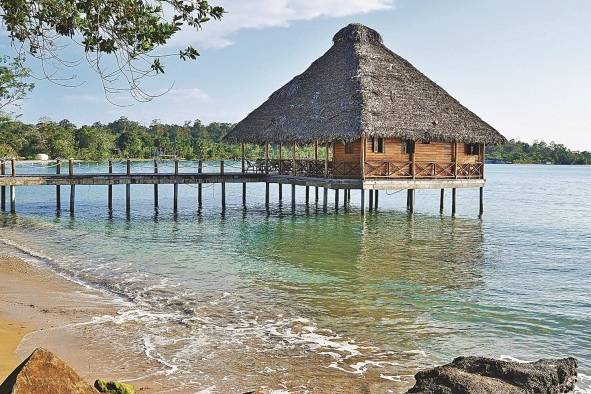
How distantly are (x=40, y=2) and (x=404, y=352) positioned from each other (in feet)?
19.6

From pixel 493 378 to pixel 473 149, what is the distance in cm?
2071

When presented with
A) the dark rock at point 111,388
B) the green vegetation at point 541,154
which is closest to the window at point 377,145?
the dark rock at point 111,388

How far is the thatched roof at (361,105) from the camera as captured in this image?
21.5m

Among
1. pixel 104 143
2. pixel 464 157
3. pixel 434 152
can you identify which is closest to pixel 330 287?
pixel 434 152

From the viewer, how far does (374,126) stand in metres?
20.7

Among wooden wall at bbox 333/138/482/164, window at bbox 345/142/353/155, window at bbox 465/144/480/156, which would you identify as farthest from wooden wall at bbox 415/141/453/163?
window at bbox 345/142/353/155

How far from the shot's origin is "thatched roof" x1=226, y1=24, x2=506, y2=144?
21484 millimetres

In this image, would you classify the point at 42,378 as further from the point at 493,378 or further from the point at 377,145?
the point at 377,145

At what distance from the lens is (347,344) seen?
7.86 m

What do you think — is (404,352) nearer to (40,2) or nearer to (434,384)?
(434,384)

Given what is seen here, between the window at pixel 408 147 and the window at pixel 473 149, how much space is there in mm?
3201

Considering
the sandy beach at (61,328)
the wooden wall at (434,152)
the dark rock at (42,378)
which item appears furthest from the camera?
the wooden wall at (434,152)

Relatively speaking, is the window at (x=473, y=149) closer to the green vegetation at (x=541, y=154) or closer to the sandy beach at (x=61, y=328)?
the sandy beach at (x=61, y=328)

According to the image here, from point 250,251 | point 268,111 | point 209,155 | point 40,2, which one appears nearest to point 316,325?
point 40,2
